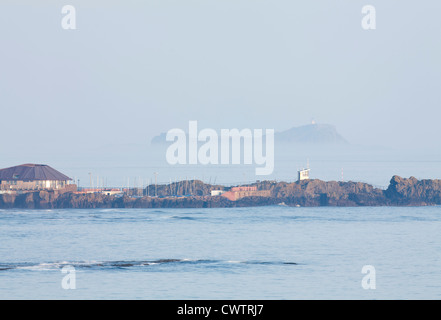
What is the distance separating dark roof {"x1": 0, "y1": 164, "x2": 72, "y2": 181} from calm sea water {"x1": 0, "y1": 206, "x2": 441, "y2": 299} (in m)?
33.3

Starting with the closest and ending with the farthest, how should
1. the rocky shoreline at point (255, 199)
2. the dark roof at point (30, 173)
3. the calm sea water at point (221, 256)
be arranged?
the calm sea water at point (221, 256)
the rocky shoreline at point (255, 199)
the dark roof at point (30, 173)

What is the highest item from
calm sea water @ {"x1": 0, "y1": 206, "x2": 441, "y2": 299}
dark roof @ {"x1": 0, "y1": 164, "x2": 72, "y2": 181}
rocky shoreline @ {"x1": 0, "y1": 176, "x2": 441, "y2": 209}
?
dark roof @ {"x1": 0, "y1": 164, "x2": 72, "y2": 181}

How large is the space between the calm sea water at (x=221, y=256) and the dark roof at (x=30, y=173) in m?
33.3

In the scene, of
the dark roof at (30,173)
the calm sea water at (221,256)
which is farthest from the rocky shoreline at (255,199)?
the calm sea water at (221,256)

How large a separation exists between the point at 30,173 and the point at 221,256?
235 feet

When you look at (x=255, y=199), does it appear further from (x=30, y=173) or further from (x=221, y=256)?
(x=221, y=256)

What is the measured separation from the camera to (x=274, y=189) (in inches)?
4469

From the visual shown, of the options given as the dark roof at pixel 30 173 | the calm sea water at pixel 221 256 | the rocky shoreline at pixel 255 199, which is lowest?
the calm sea water at pixel 221 256

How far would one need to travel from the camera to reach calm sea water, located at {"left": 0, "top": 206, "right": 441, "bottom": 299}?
3597cm

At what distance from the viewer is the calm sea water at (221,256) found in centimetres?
3597

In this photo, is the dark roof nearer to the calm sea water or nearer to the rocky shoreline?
the rocky shoreline

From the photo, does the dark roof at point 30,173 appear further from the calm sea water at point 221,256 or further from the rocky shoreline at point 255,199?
the calm sea water at point 221,256

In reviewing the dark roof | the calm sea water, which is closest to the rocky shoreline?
the dark roof
